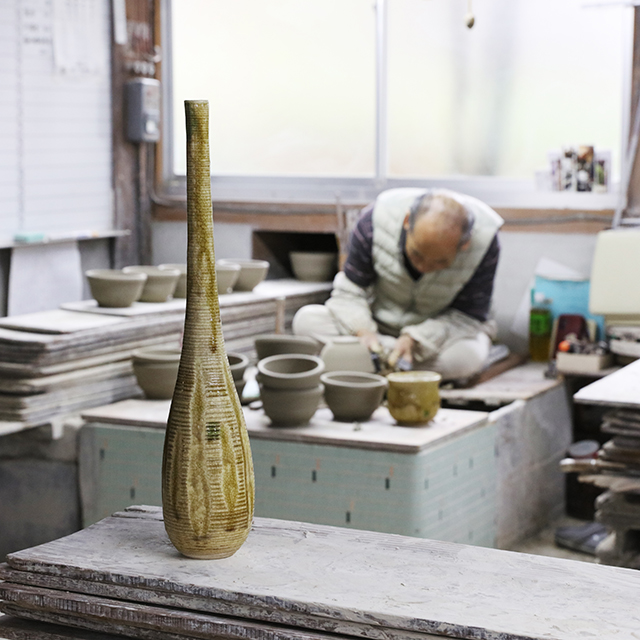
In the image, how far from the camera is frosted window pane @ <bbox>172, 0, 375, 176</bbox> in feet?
20.4

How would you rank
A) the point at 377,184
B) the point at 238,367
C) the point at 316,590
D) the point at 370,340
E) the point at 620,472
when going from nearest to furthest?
the point at 316,590, the point at 620,472, the point at 238,367, the point at 370,340, the point at 377,184

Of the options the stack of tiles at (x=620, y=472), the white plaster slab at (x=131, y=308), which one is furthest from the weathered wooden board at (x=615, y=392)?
the white plaster slab at (x=131, y=308)

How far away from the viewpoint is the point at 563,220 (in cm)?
545

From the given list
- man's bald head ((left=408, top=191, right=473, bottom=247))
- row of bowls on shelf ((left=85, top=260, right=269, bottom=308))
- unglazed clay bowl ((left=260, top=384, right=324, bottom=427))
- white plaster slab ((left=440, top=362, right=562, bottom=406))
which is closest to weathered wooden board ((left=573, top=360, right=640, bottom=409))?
unglazed clay bowl ((left=260, top=384, right=324, bottom=427))

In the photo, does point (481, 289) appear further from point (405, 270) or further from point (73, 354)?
point (73, 354)

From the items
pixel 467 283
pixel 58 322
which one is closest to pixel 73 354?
pixel 58 322

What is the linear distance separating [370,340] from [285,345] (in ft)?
2.39

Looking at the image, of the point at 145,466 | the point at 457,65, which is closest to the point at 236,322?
the point at 145,466

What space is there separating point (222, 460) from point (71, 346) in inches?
95.3

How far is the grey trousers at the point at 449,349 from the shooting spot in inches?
187

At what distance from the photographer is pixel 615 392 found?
2.88m

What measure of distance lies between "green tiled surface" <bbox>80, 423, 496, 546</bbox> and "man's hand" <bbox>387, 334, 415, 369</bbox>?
73 cm

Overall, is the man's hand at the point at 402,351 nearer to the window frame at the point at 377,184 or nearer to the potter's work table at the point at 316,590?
the window frame at the point at 377,184

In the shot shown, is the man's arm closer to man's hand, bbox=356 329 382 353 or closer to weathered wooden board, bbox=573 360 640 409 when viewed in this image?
man's hand, bbox=356 329 382 353
